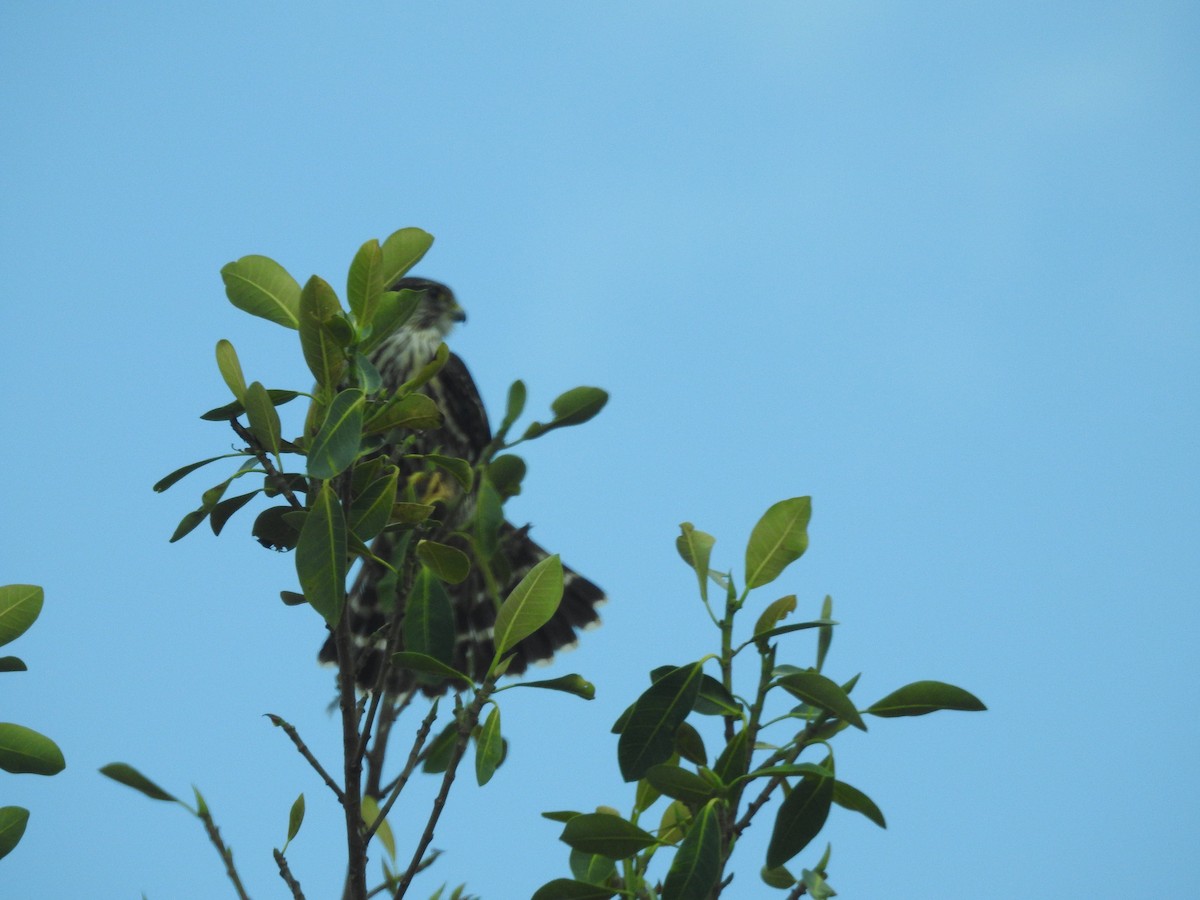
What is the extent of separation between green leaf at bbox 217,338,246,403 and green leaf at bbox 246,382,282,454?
11cm

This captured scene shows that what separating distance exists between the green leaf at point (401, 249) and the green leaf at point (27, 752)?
1.00 meters

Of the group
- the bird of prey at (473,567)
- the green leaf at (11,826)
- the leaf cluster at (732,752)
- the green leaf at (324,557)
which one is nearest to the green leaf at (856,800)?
the leaf cluster at (732,752)

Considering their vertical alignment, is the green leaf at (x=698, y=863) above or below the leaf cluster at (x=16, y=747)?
above

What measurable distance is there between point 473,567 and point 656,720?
3560 mm

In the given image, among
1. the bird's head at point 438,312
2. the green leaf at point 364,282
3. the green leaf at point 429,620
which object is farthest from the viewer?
the bird's head at point 438,312

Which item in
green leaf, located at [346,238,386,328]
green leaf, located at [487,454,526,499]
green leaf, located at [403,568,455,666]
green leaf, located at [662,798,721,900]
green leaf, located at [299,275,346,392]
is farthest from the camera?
green leaf, located at [487,454,526,499]

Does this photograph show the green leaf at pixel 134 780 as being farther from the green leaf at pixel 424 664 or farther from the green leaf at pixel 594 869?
the green leaf at pixel 594 869

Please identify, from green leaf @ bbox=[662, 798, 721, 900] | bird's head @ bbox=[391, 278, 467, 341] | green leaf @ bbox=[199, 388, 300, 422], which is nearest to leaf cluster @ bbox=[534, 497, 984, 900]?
green leaf @ bbox=[662, 798, 721, 900]

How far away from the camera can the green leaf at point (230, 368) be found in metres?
2.16

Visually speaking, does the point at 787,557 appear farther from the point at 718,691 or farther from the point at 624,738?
the point at 624,738

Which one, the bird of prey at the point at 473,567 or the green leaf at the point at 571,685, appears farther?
the bird of prey at the point at 473,567

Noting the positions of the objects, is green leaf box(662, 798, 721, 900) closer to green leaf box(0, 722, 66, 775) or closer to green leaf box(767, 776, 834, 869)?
green leaf box(767, 776, 834, 869)

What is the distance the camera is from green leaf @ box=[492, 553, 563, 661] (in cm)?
199

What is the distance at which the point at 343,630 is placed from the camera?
1.99 meters
